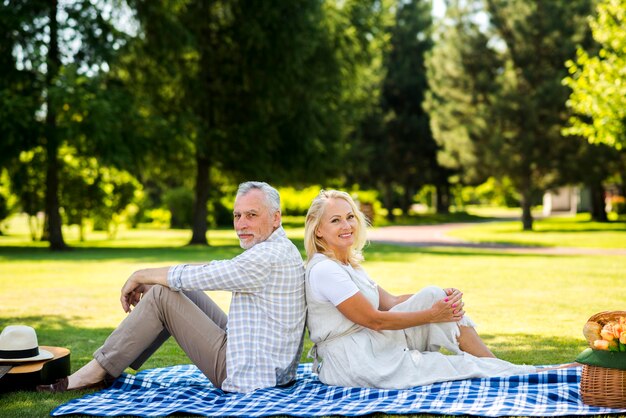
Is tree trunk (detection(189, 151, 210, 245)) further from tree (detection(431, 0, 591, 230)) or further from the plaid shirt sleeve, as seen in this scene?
the plaid shirt sleeve

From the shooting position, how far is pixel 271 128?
26969mm

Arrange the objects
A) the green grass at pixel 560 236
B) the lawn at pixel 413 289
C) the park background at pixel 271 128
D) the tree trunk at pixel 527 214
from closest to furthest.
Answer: the lawn at pixel 413 289
the park background at pixel 271 128
the green grass at pixel 560 236
the tree trunk at pixel 527 214

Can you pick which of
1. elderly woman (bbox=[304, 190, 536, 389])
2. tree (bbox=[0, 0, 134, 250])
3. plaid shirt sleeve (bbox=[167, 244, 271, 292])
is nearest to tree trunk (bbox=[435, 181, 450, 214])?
tree (bbox=[0, 0, 134, 250])

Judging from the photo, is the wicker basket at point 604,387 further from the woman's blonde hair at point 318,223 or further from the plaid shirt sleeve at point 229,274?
the plaid shirt sleeve at point 229,274

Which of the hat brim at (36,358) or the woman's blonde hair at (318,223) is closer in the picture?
the woman's blonde hair at (318,223)

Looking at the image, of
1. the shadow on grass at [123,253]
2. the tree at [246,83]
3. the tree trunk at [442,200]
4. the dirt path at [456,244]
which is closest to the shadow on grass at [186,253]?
the shadow on grass at [123,253]

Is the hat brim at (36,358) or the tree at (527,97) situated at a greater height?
the tree at (527,97)

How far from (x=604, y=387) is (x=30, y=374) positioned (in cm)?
406

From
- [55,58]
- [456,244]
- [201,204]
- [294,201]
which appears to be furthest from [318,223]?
[294,201]

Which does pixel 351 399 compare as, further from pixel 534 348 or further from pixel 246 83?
pixel 246 83

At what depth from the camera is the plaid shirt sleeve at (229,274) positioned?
509 centimetres

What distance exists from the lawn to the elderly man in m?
0.83

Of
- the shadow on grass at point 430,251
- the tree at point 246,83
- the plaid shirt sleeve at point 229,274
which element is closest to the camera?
the plaid shirt sleeve at point 229,274

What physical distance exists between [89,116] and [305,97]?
26.5ft
